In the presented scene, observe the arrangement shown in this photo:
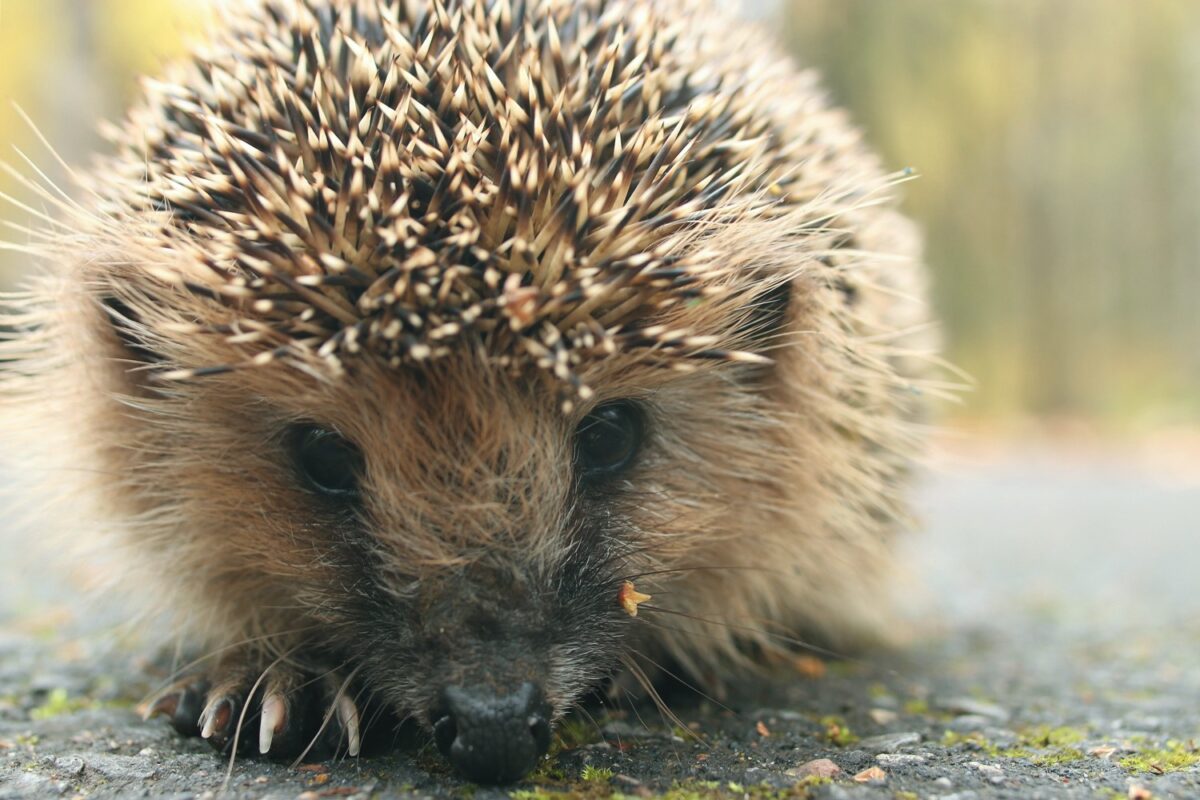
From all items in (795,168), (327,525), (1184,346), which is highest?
(1184,346)

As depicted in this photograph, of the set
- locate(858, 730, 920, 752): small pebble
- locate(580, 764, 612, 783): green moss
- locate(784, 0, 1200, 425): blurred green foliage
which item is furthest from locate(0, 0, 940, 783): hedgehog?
locate(784, 0, 1200, 425): blurred green foliage

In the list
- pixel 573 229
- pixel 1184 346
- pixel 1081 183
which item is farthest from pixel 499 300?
pixel 1184 346

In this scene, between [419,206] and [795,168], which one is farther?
[795,168]

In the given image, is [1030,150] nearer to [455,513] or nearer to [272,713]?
[455,513]

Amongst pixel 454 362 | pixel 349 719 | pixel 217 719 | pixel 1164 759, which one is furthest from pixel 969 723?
pixel 217 719

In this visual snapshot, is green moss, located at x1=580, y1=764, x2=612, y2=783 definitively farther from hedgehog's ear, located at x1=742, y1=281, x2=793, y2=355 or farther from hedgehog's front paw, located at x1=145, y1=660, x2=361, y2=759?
hedgehog's ear, located at x1=742, y1=281, x2=793, y2=355

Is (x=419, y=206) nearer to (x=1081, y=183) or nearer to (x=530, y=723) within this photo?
(x=530, y=723)

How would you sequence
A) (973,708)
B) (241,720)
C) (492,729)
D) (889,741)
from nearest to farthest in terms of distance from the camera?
(492,729)
(241,720)
(889,741)
(973,708)
